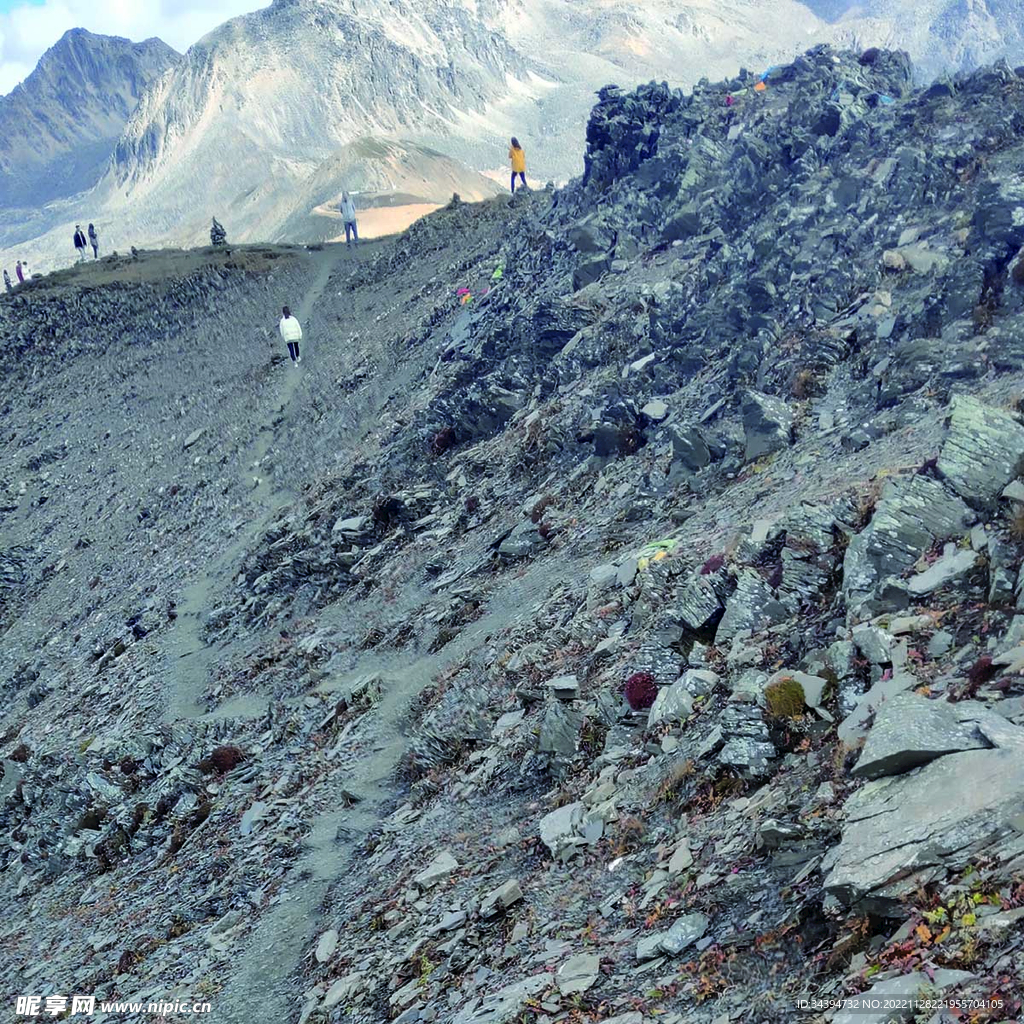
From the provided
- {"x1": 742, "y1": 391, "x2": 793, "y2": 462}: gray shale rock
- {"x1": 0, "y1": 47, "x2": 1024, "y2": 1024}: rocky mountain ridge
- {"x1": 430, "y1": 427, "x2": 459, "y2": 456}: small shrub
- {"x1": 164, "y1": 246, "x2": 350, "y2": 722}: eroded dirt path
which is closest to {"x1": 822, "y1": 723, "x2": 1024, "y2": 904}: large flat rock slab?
{"x1": 0, "y1": 47, "x2": 1024, "y2": 1024}: rocky mountain ridge

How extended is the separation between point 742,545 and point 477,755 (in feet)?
19.5

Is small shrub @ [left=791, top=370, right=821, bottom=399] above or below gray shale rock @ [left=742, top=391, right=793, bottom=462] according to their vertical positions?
above

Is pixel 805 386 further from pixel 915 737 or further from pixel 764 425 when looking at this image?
pixel 915 737

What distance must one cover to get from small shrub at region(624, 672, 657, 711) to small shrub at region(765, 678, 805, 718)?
2.95m

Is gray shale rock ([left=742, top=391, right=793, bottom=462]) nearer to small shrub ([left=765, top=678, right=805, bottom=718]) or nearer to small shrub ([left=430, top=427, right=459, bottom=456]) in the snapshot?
small shrub ([left=765, top=678, right=805, bottom=718])

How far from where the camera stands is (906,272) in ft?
82.9

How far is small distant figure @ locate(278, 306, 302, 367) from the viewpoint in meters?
47.8

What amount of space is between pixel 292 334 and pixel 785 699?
39.3 meters

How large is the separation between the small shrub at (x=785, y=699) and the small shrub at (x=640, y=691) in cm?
295

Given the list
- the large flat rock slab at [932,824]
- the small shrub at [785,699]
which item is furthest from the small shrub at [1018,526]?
the large flat rock slab at [932,824]

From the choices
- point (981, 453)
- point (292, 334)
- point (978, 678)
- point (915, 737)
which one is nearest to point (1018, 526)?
point (981, 453)

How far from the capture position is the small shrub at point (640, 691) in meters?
15.9

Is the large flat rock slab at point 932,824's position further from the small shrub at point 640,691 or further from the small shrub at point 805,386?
the small shrub at point 805,386

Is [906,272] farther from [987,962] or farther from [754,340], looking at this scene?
[987,962]
